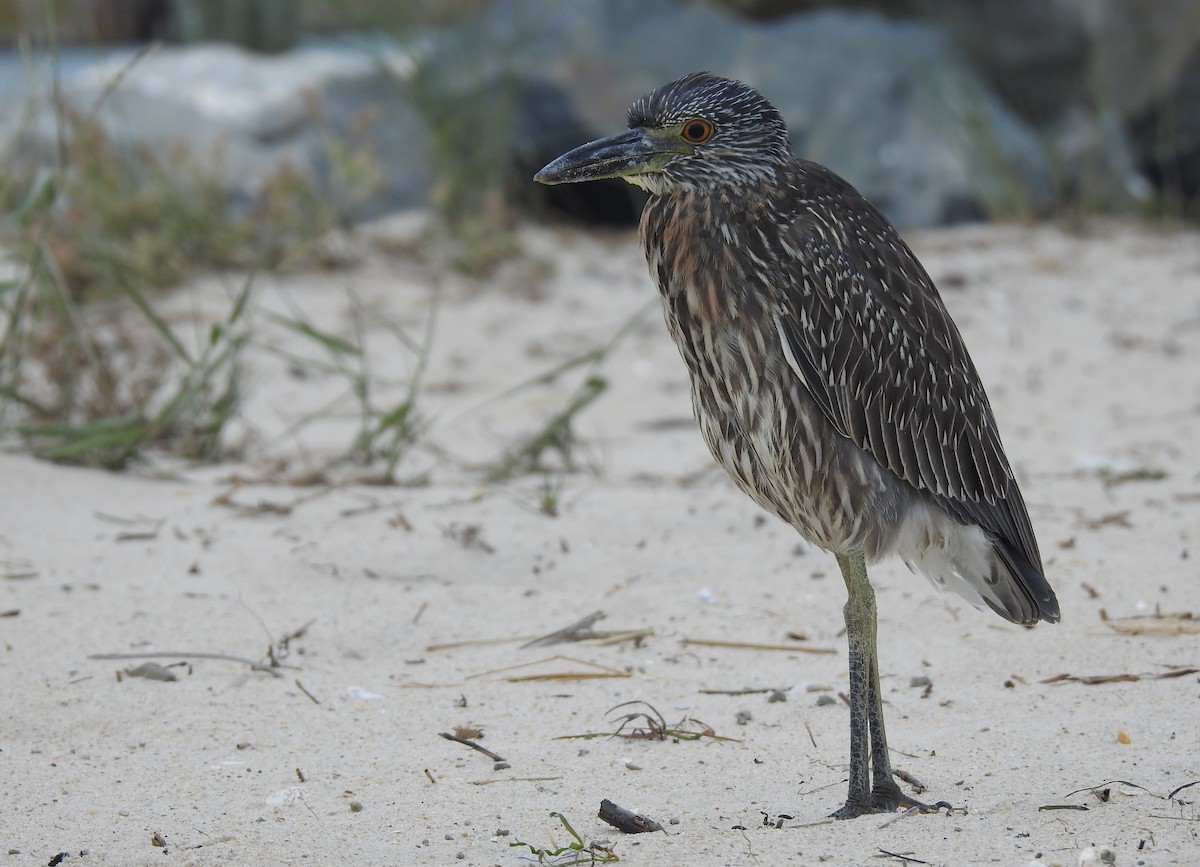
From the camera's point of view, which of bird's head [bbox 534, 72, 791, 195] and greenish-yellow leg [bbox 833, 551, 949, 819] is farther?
bird's head [bbox 534, 72, 791, 195]

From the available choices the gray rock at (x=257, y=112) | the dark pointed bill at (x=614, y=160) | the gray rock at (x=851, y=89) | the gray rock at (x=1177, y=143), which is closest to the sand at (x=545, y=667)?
the dark pointed bill at (x=614, y=160)

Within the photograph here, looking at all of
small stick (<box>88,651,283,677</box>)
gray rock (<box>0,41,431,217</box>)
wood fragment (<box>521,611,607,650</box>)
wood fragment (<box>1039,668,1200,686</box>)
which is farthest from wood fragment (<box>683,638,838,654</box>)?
gray rock (<box>0,41,431,217</box>)

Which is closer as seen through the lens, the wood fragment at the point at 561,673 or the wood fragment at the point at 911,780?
the wood fragment at the point at 911,780

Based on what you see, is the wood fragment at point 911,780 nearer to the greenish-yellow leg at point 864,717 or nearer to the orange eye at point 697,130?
the greenish-yellow leg at point 864,717

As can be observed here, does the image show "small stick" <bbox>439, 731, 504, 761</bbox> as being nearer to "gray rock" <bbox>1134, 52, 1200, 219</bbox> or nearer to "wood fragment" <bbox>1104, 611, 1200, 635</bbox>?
"wood fragment" <bbox>1104, 611, 1200, 635</bbox>

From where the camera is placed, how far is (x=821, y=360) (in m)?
3.09

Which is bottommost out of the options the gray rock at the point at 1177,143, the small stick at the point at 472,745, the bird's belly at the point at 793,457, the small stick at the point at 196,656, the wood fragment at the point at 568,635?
the small stick at the point at 472,745

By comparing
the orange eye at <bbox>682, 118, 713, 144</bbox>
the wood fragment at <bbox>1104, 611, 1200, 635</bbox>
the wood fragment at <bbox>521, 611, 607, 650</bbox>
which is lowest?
the wood fragment at <bbox>521, 611, 607, 650</bbox>

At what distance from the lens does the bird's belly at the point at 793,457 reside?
308cm

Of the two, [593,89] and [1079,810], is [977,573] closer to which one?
[1079,810]

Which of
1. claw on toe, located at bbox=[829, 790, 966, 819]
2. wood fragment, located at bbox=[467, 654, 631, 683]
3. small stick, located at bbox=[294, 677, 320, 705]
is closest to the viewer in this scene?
claw on toe, located at bbox=[829, 790, 966, 819]

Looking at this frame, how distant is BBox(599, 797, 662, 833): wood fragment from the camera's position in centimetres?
288

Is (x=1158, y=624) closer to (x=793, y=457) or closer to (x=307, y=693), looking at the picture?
(x=793, y=457)

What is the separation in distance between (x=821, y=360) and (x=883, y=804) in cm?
96
